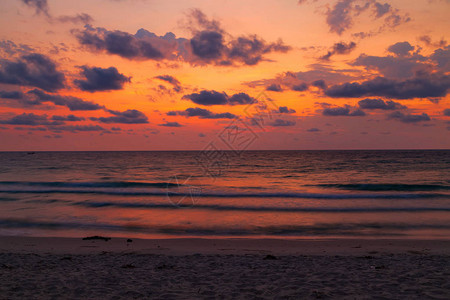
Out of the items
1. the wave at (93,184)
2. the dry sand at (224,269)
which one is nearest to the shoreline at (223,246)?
the dry sand at (224,269)

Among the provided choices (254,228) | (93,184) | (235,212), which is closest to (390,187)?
(235,212)

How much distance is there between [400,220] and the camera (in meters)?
16.0

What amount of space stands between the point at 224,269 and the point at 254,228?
20.9ft

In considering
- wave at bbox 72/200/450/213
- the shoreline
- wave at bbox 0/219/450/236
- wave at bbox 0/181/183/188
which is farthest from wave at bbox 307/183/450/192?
the shoreline

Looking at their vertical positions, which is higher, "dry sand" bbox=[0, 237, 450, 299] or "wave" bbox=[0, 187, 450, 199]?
"dry sand" bbox=[0, 237, 450, 299]

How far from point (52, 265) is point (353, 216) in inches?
588

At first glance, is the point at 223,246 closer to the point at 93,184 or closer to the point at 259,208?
the point at 259,208

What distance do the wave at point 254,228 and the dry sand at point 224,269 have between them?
1616 mm

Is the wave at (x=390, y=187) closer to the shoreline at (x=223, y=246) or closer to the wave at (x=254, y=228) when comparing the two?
the wave at (x=254, y=228)

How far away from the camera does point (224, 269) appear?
8078 millimetres

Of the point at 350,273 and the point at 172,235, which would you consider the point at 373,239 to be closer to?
the point at 350,273

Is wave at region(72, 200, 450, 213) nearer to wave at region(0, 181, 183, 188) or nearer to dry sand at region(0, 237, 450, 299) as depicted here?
dry sand at region(0, 237, 450, 299)

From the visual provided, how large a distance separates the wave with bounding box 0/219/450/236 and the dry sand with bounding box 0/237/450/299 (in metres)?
1.62

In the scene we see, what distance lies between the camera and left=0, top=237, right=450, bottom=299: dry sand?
6.32 m
